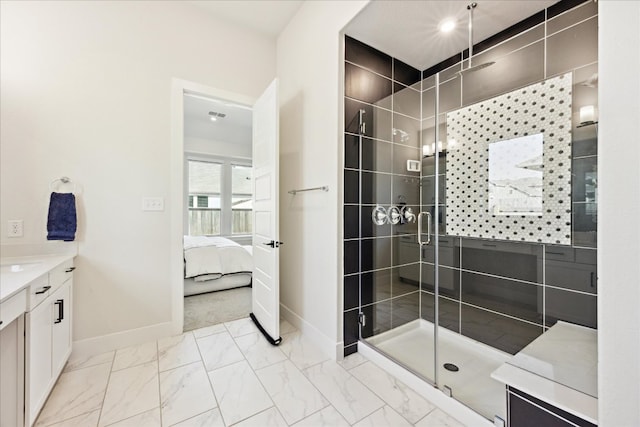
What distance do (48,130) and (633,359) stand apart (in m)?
3.28

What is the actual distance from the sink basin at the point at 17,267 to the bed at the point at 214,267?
173cm

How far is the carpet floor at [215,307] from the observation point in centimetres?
266

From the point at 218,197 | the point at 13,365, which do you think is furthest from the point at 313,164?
the point at 218,197

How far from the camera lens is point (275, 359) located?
78.5 inches

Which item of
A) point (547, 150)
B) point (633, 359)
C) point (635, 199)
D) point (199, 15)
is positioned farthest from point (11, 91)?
point (547, 150)

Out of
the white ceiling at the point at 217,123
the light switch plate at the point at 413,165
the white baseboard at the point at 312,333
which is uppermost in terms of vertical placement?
the white ceiling at the point at 217,123

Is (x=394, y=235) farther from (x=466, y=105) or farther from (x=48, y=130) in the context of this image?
(x=48, y=130)

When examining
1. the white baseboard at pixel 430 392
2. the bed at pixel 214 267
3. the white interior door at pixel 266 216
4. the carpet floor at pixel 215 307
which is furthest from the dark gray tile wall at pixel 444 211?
the bed at pixel 214 267

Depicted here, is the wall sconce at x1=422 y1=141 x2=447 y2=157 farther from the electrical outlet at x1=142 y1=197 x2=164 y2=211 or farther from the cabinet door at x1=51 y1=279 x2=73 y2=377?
the cabinet door at x1=51 y1=279 x2=73 y2=377

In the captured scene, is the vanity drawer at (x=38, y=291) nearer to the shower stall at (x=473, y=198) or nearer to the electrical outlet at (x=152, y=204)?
the electrical outlet at (x=152, y=204)

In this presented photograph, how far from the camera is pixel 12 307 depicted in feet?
3.67

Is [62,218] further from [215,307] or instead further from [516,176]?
[516,176]

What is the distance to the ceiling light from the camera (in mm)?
2043

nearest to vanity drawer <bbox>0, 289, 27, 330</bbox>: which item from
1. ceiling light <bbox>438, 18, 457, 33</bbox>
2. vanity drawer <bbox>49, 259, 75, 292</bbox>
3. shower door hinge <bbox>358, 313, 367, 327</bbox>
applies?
vanity drawer <bbox>49, 259, 75, 292</bbox>
